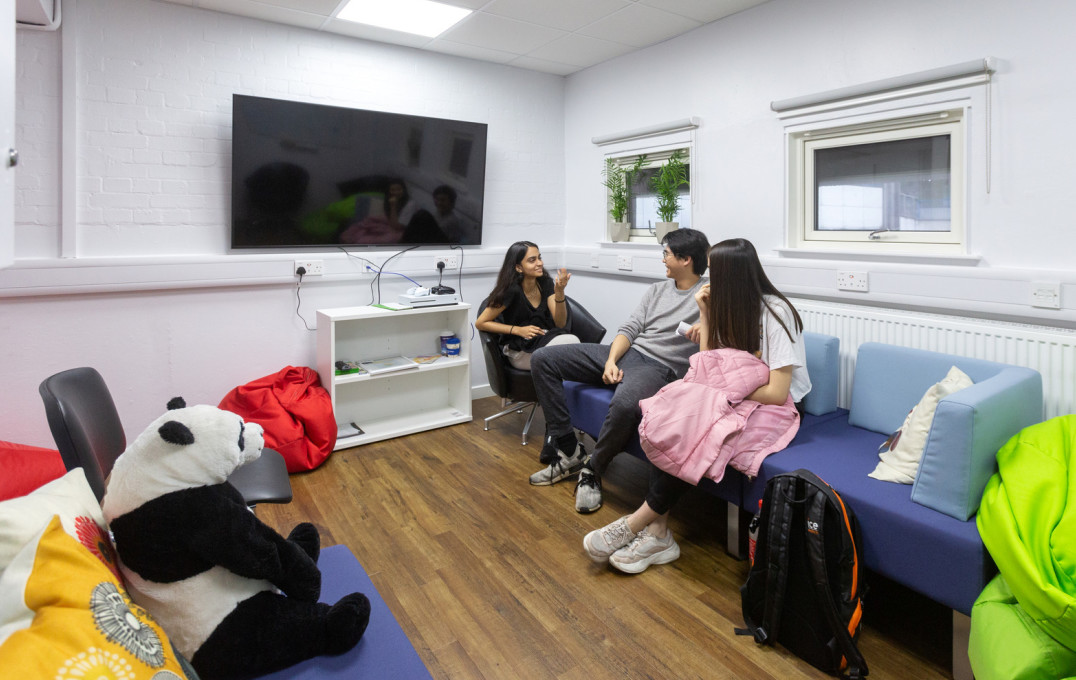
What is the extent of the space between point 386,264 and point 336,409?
972mm

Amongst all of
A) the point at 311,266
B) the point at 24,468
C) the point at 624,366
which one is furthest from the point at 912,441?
the point at 24,468

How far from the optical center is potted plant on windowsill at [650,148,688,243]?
3.88 metres

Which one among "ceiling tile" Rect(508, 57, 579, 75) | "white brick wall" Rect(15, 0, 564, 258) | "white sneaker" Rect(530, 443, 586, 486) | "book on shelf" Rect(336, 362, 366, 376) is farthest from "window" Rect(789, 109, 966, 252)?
"book on shelf" Rect(336, 362, 366, 376)

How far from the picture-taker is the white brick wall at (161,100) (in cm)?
304

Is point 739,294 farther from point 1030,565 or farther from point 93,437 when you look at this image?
point 93,437

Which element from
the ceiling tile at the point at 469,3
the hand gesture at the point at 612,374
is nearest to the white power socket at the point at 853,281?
the hand gesture at the point at 612,374

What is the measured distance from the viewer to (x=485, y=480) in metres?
3.21

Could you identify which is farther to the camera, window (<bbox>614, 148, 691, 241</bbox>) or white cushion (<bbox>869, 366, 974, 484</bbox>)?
window (<bbox>614, 148, 691, 241</bbox>)

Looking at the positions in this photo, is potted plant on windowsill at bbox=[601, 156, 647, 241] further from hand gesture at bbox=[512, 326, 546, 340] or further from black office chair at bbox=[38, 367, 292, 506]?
black office chair at bbox=[38, 367, 292, 506]

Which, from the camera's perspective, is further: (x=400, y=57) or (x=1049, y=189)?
(x=400, y=57)

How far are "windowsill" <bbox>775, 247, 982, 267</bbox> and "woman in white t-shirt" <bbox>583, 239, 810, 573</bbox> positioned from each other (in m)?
0.72

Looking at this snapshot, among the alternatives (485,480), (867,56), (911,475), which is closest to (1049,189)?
(867,56)

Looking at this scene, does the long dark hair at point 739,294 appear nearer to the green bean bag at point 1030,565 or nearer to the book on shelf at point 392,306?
the green bean bag at point 1030,565

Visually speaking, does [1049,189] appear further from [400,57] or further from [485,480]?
[400,57]
